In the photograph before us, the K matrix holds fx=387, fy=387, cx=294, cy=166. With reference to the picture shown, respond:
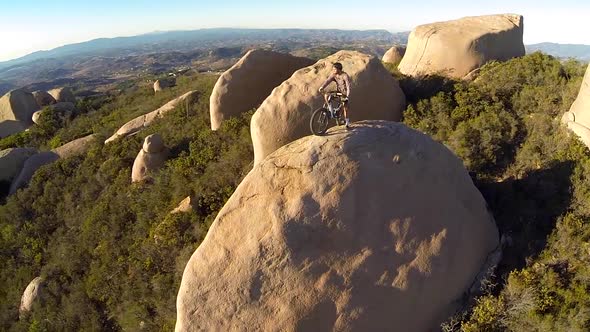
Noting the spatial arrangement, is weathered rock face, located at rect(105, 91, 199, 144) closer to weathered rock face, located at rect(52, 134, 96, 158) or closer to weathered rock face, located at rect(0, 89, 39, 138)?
weathered rock face, located at rect(52, 134, 96, 158)

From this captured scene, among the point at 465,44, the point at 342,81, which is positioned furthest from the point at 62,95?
the point at 342,81

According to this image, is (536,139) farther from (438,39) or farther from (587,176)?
(438,39)

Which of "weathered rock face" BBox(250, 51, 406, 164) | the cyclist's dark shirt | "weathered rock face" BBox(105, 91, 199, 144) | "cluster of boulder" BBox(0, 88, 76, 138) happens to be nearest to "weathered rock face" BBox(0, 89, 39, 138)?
"cluster of boulder" BBox(0, 88, 76, 138)

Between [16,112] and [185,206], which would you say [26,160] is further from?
[16,112]

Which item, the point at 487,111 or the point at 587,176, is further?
the point at 487,111

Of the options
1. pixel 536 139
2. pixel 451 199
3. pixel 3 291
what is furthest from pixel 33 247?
pixel 536 139

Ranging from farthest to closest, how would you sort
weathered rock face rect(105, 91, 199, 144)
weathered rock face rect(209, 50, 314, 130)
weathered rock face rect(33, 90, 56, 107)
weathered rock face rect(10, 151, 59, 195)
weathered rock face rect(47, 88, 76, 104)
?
weathered rock face rect(47, 88, 76, 104)
weathered rock face rect(33, 90, 56, 107)
weathered rock face rect(105, 91, 199, 144)
weathered rock face rect(10, 151, 59, 195)
weathered rock face rect(209, 50, 314, 130)
